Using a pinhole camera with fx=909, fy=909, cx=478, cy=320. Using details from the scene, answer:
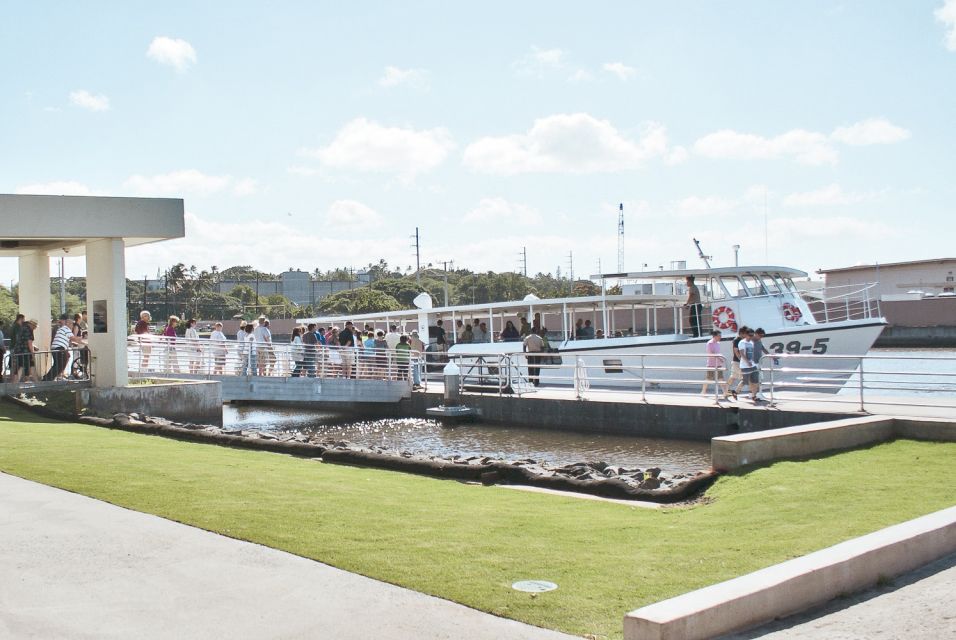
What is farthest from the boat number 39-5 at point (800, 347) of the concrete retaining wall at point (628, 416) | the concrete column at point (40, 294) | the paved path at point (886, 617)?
the concrete column at point (40, 294)

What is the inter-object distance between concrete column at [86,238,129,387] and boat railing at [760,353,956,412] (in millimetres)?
13493

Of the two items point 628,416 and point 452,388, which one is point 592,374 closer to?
point 452,388

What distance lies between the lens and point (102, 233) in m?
19.0

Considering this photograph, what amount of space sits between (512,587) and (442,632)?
1000 mm

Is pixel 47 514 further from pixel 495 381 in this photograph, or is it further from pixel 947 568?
pixel 495 381

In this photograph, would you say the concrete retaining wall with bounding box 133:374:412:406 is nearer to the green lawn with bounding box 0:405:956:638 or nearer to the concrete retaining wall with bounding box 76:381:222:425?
the concrete retaining wall with bounding box 76:381:222:425

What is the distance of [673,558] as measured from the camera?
717cm

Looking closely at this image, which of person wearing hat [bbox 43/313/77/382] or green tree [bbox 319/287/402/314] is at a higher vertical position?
green tree [bbox 319/287/402/314]

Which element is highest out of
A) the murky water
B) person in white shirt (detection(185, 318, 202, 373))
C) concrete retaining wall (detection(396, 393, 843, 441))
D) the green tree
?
the green tree

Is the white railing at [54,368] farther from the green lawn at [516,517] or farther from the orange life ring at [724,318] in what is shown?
the orange life ring at [724,318]

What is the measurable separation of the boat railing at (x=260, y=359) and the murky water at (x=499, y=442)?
1590 mm

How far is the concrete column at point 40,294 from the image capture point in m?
23.1

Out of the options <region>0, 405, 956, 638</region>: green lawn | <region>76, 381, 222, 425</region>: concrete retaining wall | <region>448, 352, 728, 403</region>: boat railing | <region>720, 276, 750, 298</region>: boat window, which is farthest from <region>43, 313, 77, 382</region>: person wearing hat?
<region>720, 276, 750, 298</region>: boat window

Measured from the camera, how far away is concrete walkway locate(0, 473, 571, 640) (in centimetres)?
539
